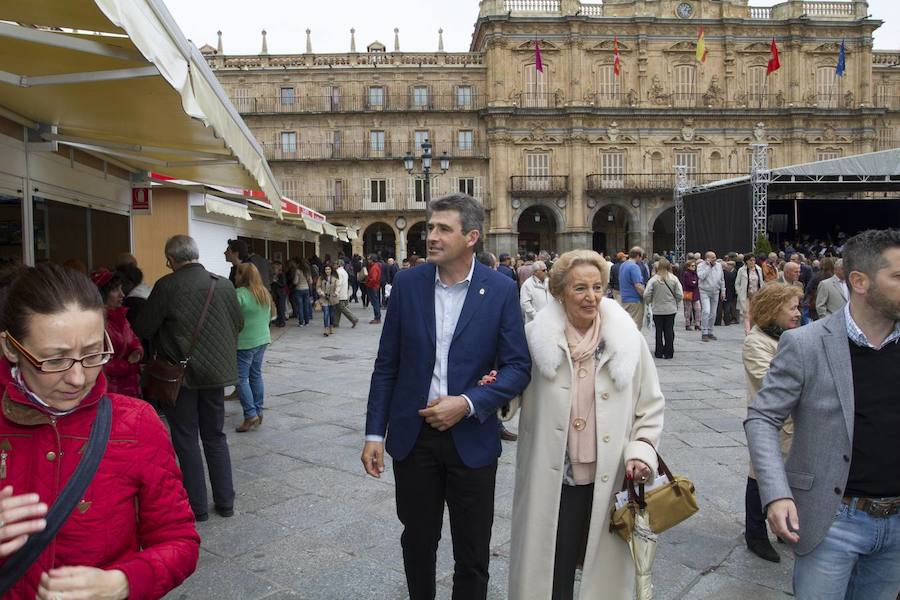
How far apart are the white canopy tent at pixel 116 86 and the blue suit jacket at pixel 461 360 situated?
1254 mm

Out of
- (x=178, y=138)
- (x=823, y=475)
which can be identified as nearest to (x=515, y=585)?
(x=823, y=475)

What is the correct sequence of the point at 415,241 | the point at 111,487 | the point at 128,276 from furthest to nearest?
the point at 415,241 < the point at 128,276 < the point at 111,487

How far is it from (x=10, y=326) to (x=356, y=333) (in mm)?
11961

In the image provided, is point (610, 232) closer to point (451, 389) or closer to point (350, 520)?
point (350, 520)

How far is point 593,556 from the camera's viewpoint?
99.2 inches

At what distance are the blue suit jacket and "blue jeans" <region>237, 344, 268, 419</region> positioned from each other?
11.5 feet

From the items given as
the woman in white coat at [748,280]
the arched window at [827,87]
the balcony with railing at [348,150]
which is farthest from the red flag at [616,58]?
the woman in white coat at [748,280]

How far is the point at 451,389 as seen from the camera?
98.9 inches

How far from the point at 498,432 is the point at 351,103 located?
115ft

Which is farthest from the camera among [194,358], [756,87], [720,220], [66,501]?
[756,87]

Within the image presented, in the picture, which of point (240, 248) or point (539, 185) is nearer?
point (240, 248)

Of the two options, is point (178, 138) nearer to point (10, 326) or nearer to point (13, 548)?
point (10, 326)

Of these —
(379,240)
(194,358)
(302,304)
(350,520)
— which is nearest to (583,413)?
(350,520)

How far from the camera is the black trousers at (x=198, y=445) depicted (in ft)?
13.0
